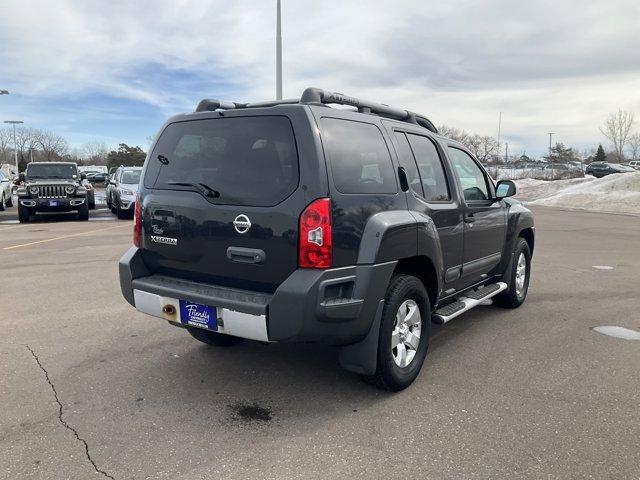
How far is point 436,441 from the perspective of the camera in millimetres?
3111

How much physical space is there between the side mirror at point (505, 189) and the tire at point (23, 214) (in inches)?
614

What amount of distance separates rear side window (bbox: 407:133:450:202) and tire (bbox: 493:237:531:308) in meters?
1.84

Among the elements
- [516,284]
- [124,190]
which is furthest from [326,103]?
[124,190]

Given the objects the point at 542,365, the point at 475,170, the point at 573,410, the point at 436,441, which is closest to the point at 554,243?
the point at 475,170

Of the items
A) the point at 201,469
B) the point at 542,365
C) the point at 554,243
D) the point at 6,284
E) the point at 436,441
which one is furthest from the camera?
the point at 554,243

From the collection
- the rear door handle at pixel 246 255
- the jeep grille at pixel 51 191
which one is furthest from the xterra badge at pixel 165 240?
the jeep grille at pixel 51 191

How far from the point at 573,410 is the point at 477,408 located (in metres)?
0.62

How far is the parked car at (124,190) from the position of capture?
1755 cm

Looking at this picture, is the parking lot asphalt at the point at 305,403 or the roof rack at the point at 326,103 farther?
the roof rack at the point at 326,103

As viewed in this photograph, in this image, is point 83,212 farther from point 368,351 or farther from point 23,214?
point 368,351

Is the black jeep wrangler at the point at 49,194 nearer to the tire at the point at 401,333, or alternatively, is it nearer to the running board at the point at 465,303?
the running board at the point at 465,303

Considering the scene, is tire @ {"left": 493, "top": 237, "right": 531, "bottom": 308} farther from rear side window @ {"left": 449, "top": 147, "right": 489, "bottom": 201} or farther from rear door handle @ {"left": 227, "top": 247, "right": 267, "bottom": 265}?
rear door handle @ {"left": 227, "top": 247, "right": 267, "bottom": 265}

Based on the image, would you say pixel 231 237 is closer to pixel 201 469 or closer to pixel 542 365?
pixel 201 469

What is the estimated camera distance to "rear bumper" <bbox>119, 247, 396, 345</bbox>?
10.4ft
